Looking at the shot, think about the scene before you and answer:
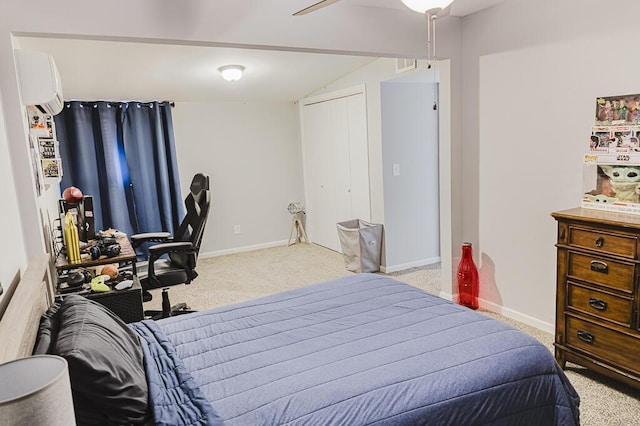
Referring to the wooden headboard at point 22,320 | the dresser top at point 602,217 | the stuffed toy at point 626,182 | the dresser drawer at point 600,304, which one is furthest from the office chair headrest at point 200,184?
the stuffed toy at point 626,182

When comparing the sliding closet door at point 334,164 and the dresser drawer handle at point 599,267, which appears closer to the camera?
the dresser drawer handle at point 599,267

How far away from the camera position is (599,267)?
2285 mm

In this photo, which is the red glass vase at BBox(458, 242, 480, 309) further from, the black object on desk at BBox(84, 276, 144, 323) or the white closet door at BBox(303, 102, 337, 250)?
the black object on desk at BBox(84, 276, 144, 323)

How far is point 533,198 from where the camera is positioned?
119 inches

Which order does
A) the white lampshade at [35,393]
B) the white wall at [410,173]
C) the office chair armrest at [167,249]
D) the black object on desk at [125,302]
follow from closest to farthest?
the white lampshade at [35,393], the black object on desk at [125,302], the office chair armrest at [167,249], the white wall at [410,173]

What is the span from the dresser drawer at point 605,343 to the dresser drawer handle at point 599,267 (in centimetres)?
30

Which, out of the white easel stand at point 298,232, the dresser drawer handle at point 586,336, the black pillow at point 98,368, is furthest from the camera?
the white easel stand at point 298,232

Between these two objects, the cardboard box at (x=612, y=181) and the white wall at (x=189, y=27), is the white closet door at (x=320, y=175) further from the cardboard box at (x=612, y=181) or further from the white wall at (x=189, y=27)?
the cardboard box at (x=612, y=181)

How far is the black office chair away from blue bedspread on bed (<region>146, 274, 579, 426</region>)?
4.27 ft

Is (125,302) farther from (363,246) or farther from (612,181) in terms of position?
(612,181)

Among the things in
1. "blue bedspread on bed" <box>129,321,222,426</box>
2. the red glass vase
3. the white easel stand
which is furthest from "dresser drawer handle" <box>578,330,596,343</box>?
the white easel stand

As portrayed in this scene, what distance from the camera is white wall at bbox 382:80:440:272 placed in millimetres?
4496

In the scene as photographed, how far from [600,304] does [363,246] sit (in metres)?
2.46

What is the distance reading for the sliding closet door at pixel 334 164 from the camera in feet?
16.0
